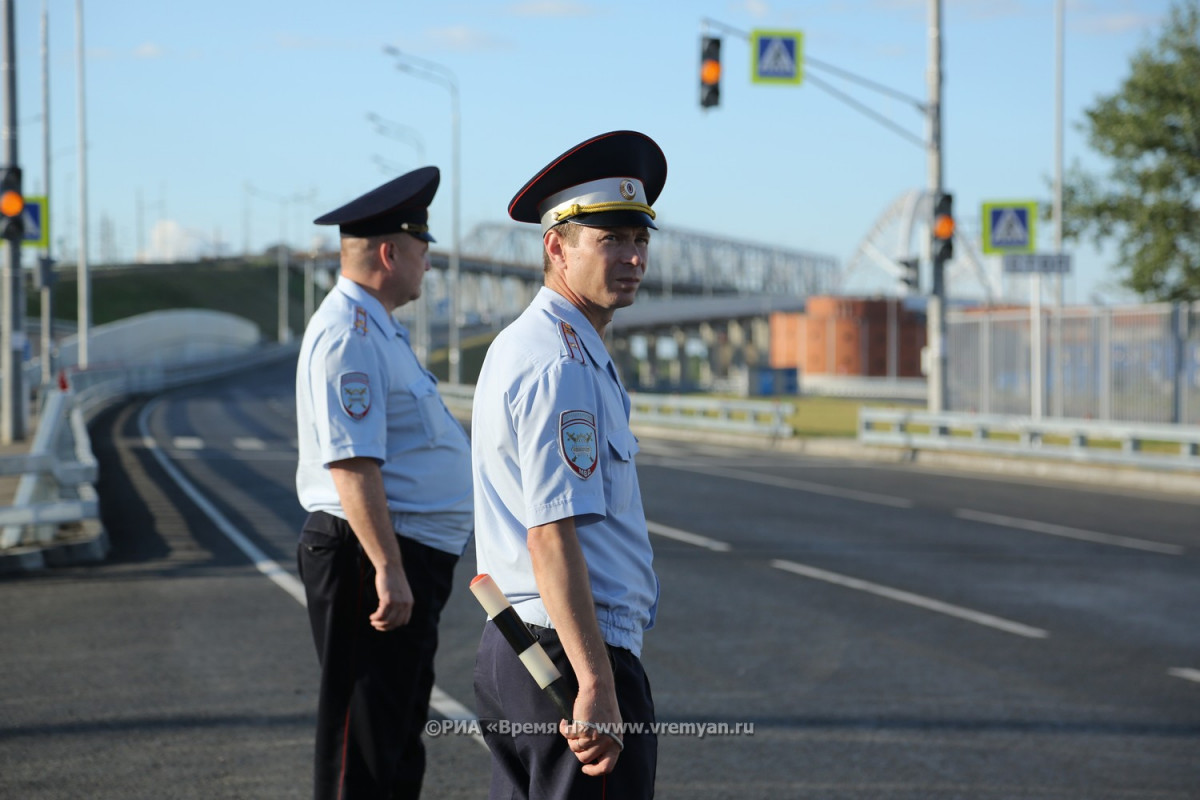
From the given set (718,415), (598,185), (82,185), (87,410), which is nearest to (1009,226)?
(718,415)

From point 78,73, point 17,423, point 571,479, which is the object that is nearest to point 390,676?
point 571,479

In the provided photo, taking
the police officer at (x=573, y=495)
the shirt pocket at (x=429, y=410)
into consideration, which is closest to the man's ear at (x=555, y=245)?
the police officer at (x=573, y=495)

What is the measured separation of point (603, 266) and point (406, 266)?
1.44 m

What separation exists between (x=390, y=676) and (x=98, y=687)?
3.37 metres

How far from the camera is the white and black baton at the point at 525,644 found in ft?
8.69

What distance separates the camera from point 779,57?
2095 cm

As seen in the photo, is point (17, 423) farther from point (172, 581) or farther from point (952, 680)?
point (952, 680)

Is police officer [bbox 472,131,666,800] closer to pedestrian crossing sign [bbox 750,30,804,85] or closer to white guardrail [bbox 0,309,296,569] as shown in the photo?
white guardrail [bbox 0,309,296,569]

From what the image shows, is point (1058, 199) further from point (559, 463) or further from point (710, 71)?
point (559, 463)

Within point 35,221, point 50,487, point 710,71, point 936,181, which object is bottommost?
point 50,487

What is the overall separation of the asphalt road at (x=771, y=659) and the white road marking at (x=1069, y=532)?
0.07 meters

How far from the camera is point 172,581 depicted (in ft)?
31.6

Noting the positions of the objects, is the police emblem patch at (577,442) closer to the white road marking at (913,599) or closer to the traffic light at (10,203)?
the white road marking at (913,599)

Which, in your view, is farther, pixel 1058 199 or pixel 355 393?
pixel 1058 199
